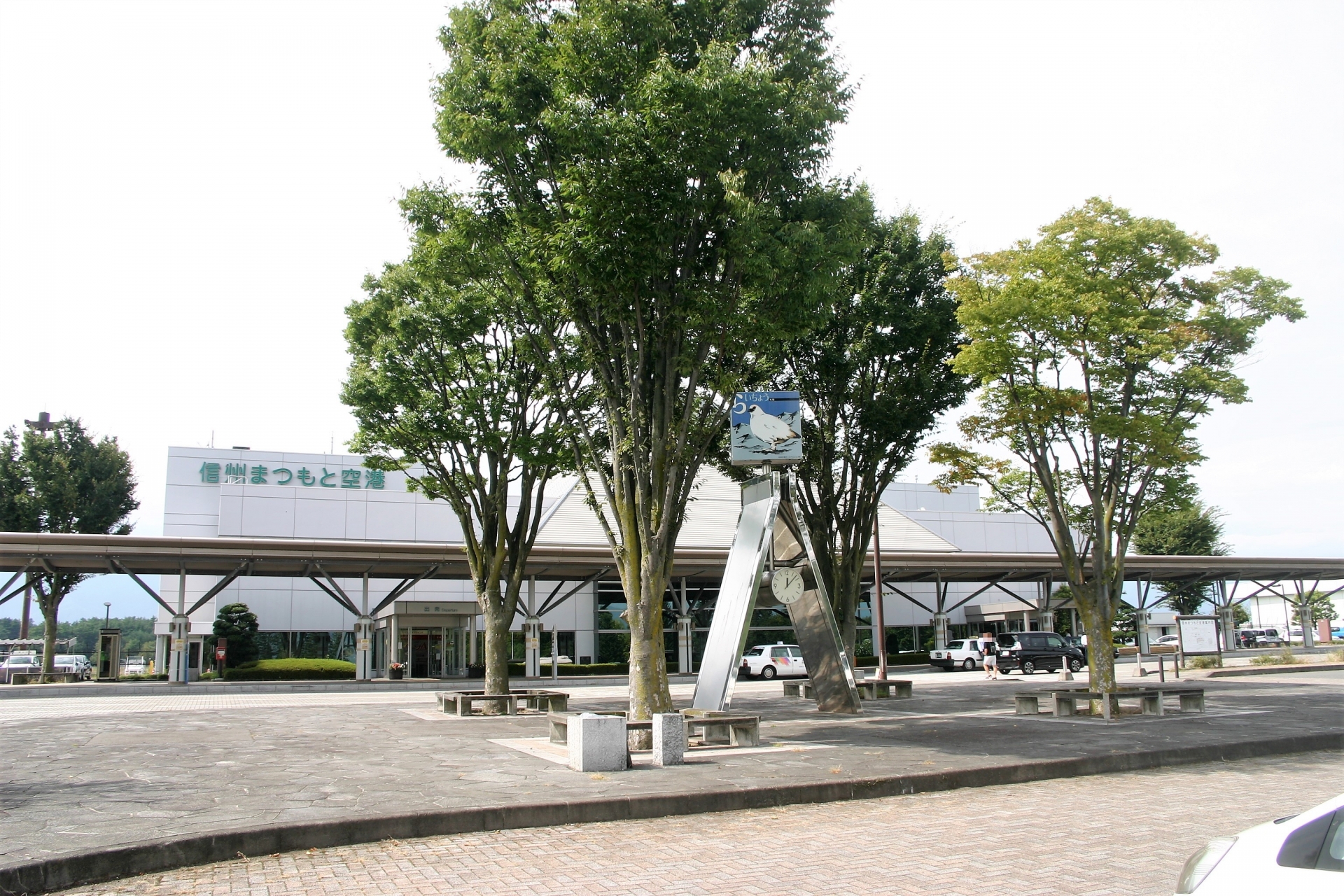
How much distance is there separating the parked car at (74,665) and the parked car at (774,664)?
93.9ft

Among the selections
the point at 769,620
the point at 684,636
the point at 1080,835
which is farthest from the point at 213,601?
the point at 1080,835

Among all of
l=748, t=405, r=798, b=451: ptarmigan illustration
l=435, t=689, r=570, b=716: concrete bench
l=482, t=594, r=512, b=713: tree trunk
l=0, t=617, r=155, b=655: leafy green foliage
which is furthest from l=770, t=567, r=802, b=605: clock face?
l=0, t=617, r=155, b=655: leafy green foliage

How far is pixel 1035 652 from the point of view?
39844 millimetres

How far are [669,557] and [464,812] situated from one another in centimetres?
821

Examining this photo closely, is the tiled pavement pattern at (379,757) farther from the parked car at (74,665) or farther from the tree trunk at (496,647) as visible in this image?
the parked car at (74,665)

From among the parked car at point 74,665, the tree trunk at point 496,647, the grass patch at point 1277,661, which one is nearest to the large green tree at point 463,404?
the tree trunk at point 496,647

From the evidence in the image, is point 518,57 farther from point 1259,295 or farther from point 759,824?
point 1259,295

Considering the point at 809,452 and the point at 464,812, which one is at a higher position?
the point at 809,452

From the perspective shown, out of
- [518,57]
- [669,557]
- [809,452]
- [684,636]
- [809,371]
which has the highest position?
[518,57]

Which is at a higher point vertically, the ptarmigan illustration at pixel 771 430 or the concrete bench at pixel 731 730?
the ptarmigan illustration at pixel 771 430

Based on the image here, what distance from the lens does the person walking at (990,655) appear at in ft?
118

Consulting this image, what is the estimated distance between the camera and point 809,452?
2275 cm

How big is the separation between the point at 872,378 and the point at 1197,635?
16031 millimetres

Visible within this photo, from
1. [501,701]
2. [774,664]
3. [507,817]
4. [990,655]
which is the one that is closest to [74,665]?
[774,664]
